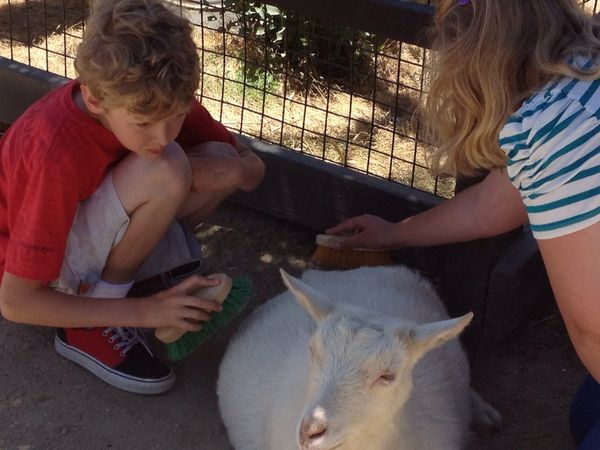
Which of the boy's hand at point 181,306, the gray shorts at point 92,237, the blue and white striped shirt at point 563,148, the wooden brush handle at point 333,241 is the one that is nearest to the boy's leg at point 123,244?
the gray shorts at point 92,237

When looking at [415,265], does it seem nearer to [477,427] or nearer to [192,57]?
[477,427]

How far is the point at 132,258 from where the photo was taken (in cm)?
384

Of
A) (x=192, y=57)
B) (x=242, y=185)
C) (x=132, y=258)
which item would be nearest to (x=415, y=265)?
(x=242, y=185)

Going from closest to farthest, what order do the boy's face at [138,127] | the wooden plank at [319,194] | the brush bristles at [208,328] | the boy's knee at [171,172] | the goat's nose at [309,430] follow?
the goat's nose at [309,430] < the boy's face at [138,127] < the boy's knee at [171,172] < the brush bristles at [208,328] < the wooden plank at [319,194]

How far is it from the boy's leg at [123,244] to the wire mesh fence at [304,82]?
1.67m

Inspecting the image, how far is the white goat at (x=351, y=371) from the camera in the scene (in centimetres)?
292

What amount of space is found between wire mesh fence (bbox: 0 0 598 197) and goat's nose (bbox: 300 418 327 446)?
2.61m

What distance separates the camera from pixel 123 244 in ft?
12.4

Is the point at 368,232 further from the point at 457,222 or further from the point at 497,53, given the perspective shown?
the point at 497,53

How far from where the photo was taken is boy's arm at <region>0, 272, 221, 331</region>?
11.6 feet

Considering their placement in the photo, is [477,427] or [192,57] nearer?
[192,57]

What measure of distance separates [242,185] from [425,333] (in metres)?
1.36

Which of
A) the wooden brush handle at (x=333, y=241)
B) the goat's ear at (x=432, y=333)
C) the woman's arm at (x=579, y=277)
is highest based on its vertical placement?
the woman's arm at (x=579, y=277)

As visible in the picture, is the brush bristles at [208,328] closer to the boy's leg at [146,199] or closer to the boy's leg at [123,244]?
the boy's leg at [123,244]
